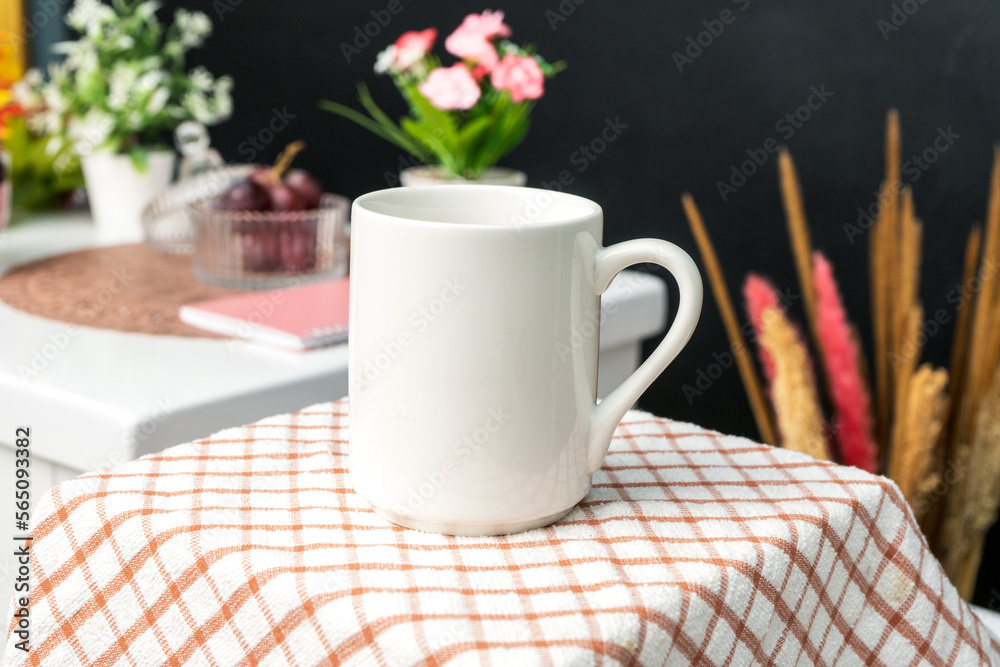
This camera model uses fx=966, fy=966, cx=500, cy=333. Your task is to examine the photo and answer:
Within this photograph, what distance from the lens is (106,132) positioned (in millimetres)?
1484

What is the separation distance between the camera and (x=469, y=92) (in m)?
1.10

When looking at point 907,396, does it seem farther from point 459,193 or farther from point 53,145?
point 53,145

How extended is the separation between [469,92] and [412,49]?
0.42ft

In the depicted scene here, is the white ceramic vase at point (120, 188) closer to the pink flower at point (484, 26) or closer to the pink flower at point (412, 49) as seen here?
the pink flower at point (412, 49)

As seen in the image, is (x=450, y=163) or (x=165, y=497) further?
(x=450, y=163)

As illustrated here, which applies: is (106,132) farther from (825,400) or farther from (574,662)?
(574,662)

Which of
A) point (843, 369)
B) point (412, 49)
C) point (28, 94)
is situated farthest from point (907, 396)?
point (28, 94)

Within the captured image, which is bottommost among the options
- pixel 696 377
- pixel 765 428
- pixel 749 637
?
pixel 696 377

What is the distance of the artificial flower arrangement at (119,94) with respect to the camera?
1.48 metres

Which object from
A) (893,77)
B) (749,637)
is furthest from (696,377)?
(749,637)

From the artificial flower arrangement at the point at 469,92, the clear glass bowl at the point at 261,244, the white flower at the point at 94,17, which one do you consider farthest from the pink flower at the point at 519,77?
the white flower at the point at 94,17

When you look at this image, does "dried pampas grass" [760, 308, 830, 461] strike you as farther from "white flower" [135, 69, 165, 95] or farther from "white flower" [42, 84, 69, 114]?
"white flower" [42, 84, 69, 114]

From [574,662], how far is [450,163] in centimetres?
89

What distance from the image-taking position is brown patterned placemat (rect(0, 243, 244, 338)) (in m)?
1.01
